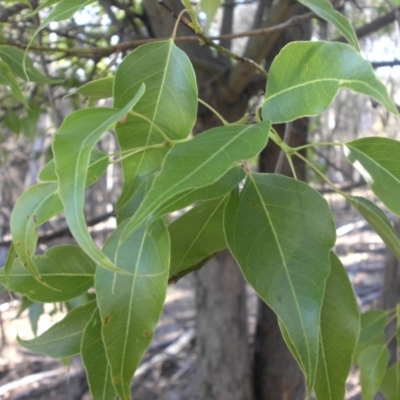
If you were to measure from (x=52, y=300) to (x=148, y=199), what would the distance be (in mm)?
349

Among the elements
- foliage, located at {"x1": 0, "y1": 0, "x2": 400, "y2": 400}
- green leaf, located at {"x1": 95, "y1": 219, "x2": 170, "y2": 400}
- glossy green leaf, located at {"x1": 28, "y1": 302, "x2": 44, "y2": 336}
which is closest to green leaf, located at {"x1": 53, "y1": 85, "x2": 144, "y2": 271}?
foliage, located at {"x1": 0, "y1": 0, "x2": 400, "y2": 400}

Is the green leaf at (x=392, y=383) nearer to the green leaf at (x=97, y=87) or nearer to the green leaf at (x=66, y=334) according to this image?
the green leaf at (x=66, y=334)

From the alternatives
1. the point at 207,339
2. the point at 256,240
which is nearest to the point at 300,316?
the point at 256,240

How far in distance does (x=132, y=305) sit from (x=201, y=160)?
18cm

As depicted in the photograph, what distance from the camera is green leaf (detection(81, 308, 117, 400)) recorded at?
563 millimetres

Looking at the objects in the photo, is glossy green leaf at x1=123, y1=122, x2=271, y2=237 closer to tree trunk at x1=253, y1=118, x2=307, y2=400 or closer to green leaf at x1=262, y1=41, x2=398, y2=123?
green leaf at x1=262, y1=41, x2=398, y2=123

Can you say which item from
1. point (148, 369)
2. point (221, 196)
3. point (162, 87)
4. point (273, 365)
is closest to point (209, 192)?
point (221, 196)

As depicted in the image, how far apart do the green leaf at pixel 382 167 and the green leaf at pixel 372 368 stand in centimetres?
45

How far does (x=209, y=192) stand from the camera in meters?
0.50

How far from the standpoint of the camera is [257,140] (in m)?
0.41

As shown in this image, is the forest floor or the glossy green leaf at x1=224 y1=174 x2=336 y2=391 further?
the forest floor

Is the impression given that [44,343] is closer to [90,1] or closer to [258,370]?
[90,1]

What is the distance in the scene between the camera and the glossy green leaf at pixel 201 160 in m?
0.38

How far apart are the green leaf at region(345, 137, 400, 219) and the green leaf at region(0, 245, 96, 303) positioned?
14.2 inches
